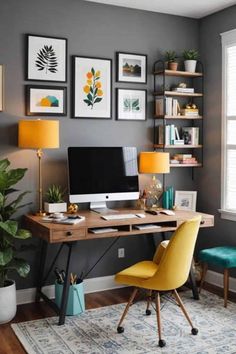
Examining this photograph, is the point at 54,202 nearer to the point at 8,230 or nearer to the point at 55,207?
the point at 55,207

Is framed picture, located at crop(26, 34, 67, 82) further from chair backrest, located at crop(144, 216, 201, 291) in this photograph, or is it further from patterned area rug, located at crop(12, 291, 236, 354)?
patterned area rug, located at crop(12, 291, 236, 354)

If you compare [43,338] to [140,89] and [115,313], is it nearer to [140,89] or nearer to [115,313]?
[115,313]

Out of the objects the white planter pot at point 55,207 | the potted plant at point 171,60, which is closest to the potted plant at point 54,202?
the white planter pot at point 55,207

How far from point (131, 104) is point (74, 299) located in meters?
1.99

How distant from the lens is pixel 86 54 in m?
4.35

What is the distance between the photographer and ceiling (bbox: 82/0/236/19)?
436 cm

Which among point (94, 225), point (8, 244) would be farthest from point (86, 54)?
point (8, 244)

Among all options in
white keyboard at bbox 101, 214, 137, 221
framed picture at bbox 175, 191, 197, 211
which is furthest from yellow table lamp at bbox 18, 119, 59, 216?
framed picture at bbox 175, 191, 197, 211

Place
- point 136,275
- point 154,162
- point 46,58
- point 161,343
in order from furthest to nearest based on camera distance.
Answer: point 154,162
point 46,58
point 136,275
point 161,343

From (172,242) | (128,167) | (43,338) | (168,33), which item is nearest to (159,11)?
(168,33)

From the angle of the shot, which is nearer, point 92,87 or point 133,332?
point 133,332

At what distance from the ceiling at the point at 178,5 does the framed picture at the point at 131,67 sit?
0.47 metres

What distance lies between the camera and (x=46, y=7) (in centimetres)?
415

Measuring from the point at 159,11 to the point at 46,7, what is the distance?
1.22m
